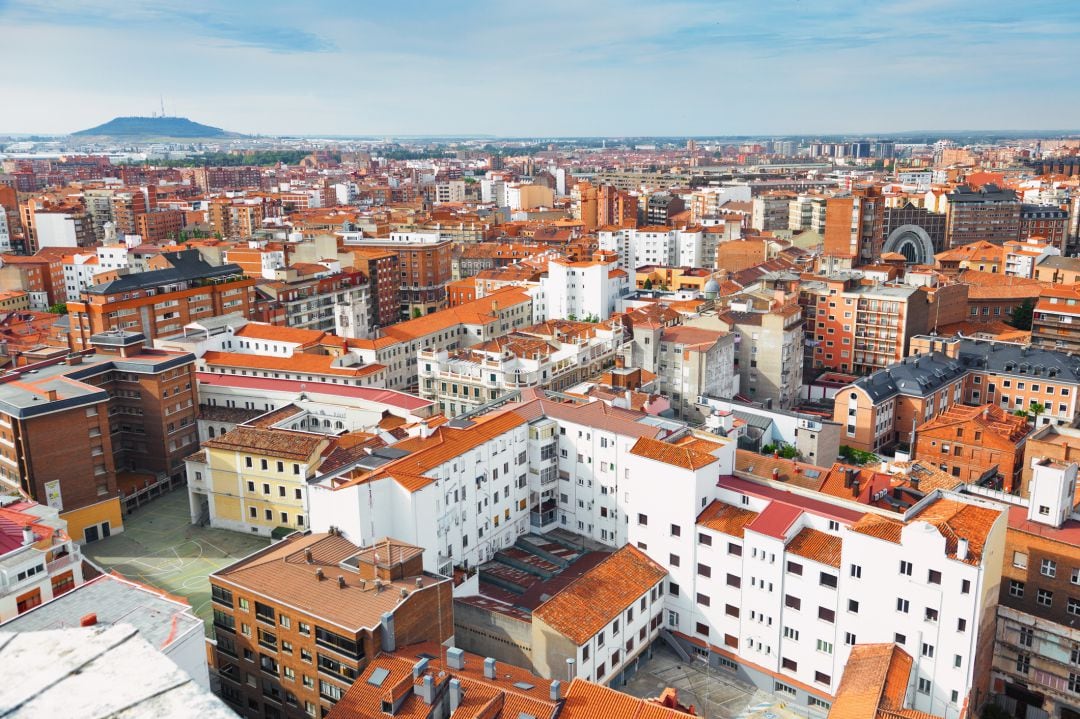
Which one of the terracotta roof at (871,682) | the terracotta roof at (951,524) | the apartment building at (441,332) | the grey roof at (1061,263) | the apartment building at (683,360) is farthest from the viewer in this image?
the grey roof at (1061,263)

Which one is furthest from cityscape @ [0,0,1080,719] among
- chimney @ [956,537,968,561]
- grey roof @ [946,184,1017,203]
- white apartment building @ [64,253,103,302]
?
grey roof @ [946,184,1017,203]

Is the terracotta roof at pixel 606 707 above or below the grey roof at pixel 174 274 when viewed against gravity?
below

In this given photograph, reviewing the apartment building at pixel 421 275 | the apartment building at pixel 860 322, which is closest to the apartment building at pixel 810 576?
the apartment building at pixel 860 322

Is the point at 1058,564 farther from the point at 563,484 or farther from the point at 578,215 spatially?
the point at 578,215

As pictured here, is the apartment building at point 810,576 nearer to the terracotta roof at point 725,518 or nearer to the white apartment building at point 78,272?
the terracotta roof at point 725,518

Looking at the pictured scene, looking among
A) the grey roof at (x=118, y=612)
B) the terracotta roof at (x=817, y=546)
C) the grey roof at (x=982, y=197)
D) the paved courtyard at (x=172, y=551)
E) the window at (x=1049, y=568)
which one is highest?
the grey roof at (x=982, y=197)

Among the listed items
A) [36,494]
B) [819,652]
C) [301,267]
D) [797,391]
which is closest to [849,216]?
[797,391]

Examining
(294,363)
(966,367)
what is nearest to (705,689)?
(294,363)

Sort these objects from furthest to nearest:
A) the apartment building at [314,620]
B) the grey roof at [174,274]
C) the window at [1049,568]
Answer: the grey roof at [174,274] < the window at [1049,568] < the apartment building at [314,620]
